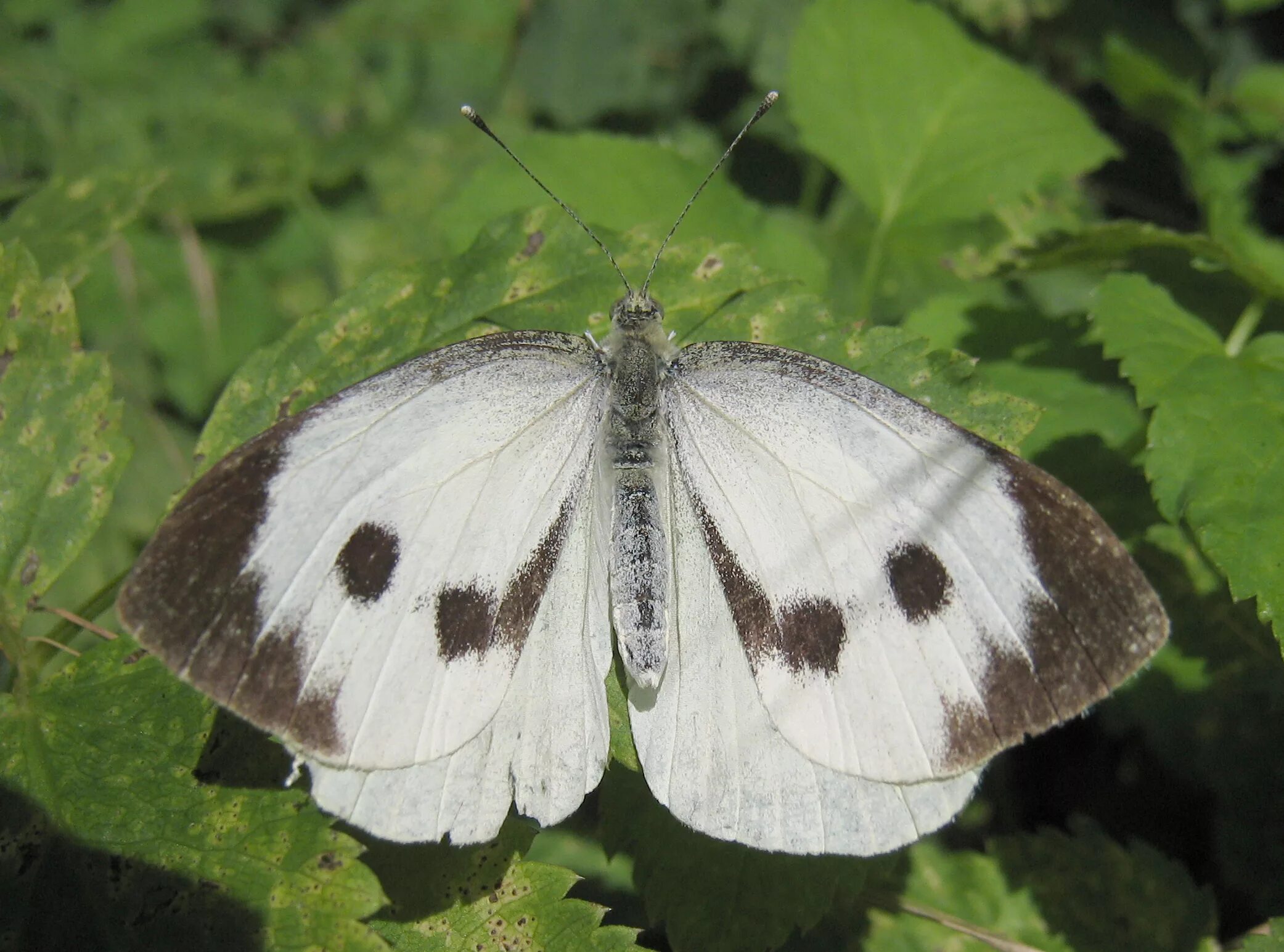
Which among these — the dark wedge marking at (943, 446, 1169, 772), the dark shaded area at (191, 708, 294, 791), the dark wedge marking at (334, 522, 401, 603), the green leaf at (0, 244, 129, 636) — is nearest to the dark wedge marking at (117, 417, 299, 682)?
the dark wedge marking at (334, 522, 401, 603)

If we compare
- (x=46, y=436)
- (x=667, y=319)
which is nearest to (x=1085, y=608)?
(x=667, y=319)

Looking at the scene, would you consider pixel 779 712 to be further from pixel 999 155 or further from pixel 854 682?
pixel 999 155

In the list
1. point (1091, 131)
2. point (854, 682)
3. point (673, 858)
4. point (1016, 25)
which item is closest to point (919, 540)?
point (854, 682)

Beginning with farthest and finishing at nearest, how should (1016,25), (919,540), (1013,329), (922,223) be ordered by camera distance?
1. (1016,25)
2. (922,223)
3. (1013,329)
4. (919,540)

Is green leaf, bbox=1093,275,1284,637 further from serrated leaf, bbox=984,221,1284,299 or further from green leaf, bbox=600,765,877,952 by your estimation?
green leaf, bbox=600,765,877,952

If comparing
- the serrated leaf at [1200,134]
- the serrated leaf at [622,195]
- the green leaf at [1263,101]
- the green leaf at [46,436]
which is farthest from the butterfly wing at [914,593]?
the green leaf at [1263,101]

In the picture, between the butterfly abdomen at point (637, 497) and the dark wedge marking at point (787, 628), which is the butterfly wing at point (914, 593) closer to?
the dark wedge marking at point (787, 628)
